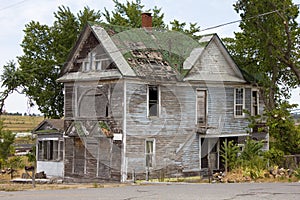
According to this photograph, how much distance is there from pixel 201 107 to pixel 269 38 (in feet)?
22.6

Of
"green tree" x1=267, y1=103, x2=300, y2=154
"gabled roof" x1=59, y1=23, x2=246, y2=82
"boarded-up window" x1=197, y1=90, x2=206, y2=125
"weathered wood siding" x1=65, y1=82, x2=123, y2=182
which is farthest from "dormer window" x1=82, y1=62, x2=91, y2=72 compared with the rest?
"green tree" x1=267, y1=103, x2=300, y2=154

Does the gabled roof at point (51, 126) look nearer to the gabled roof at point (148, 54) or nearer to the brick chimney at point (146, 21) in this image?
the gabled roof at point (148, 54)

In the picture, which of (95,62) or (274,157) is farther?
(95,62)

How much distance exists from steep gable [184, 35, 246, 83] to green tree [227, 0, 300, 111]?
2398 millimetres

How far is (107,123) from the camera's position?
31.4 meters

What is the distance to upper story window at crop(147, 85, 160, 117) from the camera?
3183 cm

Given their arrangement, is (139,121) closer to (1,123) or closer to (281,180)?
(281,180)

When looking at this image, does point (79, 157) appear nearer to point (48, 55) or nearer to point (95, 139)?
point (95, 139)

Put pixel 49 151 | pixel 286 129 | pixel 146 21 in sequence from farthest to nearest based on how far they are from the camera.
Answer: pixel 49 151, pixel 146 21, pixel 286 129

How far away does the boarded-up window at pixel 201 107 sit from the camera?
33844 mm

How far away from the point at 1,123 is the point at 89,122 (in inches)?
631

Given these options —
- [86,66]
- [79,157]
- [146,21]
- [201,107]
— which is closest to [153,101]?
[201,107]

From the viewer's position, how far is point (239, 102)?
35.8 metres

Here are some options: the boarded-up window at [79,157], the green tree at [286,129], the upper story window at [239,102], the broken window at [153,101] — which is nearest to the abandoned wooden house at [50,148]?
the boarded-up window at [79,157]
